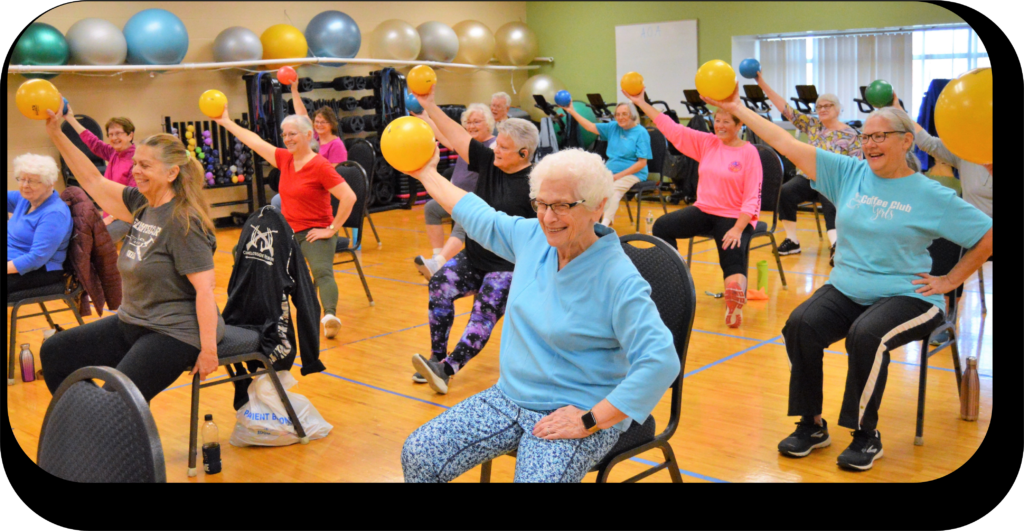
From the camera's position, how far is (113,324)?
9.27 ft

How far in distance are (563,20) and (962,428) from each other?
9.82 m

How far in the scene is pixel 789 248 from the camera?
21.6 ft

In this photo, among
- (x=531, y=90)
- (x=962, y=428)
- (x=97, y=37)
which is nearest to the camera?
(x=962, y=428)

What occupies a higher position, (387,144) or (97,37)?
(97,37)

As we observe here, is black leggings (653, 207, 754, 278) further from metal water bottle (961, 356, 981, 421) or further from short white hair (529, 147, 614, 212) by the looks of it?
short white hair (529, 147, 614, 212)

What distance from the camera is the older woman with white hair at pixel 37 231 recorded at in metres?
3.72

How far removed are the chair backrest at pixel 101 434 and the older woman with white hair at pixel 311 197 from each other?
293cm

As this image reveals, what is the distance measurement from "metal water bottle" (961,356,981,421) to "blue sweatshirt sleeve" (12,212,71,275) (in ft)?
12.5

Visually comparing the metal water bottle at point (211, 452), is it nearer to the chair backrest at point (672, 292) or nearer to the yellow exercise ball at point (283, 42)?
the chair backrest at point (672, 292)

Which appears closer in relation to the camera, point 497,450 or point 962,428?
point 497,450

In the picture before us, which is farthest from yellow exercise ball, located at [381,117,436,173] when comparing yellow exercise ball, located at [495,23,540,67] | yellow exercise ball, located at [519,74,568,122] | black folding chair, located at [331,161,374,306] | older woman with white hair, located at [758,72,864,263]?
yellow exercise ball, located at [495,23,540,67]

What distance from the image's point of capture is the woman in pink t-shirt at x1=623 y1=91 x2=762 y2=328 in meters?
4.58

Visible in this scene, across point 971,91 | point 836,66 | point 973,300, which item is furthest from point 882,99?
point 836,66

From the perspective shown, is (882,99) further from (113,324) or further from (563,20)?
(563,20)
